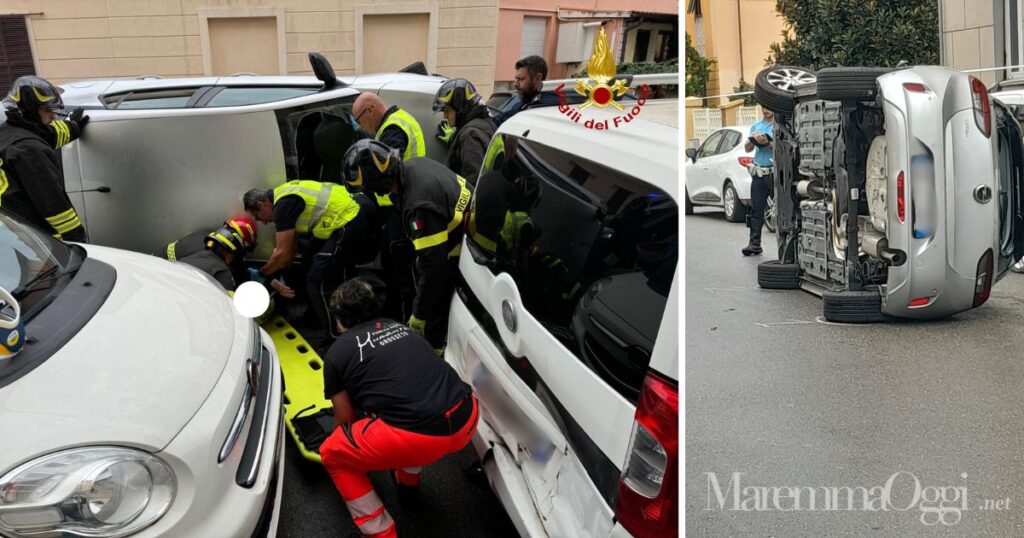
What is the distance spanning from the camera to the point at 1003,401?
1173 mm

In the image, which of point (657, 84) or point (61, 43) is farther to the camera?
point (61, 43)

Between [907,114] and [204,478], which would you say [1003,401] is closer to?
[907,114]

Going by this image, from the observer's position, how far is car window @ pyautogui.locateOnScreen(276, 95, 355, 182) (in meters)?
3.78

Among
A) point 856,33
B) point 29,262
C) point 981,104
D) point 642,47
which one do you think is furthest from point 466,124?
point 981,104

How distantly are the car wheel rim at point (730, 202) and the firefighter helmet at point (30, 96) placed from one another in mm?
2874

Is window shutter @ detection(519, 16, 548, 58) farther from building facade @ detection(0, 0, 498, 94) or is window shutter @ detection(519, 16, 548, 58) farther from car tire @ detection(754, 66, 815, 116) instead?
building facade @ detection(0, 0, 498, 94)

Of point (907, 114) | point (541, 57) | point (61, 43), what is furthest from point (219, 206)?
point (907, 114)

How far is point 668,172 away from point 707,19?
224 mm

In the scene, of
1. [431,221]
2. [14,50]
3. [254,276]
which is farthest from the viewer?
[254,276]

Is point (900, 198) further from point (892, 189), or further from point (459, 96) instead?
point (459, 96)

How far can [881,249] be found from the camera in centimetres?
117

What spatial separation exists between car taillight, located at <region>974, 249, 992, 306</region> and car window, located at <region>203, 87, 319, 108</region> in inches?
127

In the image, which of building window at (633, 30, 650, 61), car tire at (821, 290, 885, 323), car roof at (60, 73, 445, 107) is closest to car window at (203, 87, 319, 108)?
car roof at (60, 73, 445, 107)

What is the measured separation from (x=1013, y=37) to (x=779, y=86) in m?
0.31
